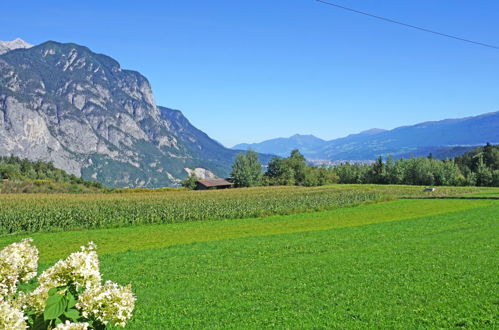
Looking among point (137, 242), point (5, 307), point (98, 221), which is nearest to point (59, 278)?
point (5, 307)

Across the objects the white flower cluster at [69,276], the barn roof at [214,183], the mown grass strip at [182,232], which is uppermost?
the white flower cluster at [69,276]

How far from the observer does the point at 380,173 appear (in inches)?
4776

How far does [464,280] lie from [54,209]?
34894 millimetres

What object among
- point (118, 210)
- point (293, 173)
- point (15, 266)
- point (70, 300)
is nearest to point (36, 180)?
point (118, 210)

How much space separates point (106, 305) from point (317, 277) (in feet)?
41.5

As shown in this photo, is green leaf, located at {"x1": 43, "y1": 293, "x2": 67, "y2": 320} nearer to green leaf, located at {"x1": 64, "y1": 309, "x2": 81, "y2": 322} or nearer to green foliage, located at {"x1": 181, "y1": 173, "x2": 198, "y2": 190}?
green leaf, located at {"x1": 64, "y1": 309, "x2": 81, "y2": 322}

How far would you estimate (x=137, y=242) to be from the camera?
28781mm

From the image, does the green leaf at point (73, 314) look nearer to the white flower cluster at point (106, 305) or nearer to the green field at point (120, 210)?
the white flower cluster at point (106, 305)

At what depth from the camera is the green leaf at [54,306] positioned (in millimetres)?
3427

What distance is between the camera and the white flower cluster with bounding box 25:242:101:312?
12.3ft

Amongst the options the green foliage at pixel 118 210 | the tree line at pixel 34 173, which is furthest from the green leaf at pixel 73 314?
the tree line at pixel 34 173

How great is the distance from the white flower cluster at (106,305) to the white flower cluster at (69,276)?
128 millimetres

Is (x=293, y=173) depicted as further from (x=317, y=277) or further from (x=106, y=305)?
(x=106, y=305)

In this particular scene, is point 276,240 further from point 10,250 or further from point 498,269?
point 10,250
